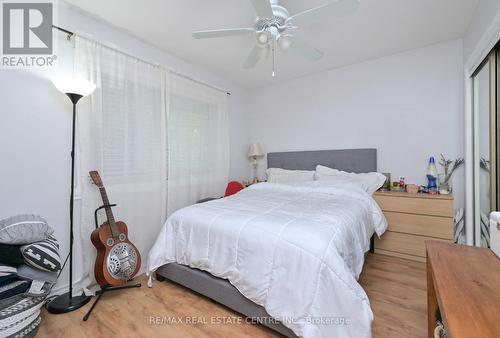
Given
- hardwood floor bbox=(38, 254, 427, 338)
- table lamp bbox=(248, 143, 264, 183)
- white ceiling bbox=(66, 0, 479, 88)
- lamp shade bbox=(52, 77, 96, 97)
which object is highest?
white ceiling bbox=(66, 0, 479, 88)

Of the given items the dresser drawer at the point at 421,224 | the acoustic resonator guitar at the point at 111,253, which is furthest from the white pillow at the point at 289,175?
the acoustic resonator guitar at the point at 111,253

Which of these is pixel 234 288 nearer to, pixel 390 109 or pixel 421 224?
pixel 421 224

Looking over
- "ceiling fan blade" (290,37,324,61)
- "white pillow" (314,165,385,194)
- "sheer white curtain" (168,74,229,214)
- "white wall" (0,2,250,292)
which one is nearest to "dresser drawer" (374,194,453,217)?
"white pillow" (314,165,385,194)

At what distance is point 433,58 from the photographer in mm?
2760

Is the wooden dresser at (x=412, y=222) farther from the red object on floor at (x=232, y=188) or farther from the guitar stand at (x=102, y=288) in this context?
the guitar stand at (x=102, y=288)

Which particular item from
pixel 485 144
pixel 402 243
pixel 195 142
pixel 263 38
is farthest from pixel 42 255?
pixel 485 144

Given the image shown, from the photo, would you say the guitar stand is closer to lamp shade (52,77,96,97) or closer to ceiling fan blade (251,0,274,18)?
lamp shade (52,77,96,97)

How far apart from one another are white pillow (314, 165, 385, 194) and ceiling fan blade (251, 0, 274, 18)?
2085mm

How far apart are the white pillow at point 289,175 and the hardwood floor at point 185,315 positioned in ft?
4.96

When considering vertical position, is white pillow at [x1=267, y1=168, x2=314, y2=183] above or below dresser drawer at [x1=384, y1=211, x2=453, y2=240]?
above

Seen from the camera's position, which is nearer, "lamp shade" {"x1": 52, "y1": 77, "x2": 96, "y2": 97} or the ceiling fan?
the ceiling fan

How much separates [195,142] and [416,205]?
9.17 ft

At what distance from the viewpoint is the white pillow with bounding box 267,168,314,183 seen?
10.8 ft

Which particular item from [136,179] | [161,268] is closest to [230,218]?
[161,268]
